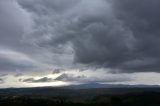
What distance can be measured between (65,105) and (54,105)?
7329mm

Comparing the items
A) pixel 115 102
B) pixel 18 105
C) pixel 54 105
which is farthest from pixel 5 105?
pixel 115 102

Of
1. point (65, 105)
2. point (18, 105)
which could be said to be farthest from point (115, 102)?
point (18, 105)

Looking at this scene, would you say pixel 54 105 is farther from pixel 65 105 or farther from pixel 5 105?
pixel 5 105

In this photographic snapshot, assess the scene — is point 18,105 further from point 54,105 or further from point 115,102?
point 115,102

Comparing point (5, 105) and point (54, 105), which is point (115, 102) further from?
point (5, 105)

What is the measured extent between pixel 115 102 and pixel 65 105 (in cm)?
3264

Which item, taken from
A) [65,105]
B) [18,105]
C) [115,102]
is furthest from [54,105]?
[115,102]

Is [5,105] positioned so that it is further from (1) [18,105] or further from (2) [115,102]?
(2) [115,102]

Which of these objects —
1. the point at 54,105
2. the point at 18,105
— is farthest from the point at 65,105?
the point at 18,105

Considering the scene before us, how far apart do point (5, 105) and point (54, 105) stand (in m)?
31.3

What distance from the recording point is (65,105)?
19838 cm

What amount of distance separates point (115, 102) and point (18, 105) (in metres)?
62.4

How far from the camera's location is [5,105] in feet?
630

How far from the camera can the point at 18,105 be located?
194 metres
